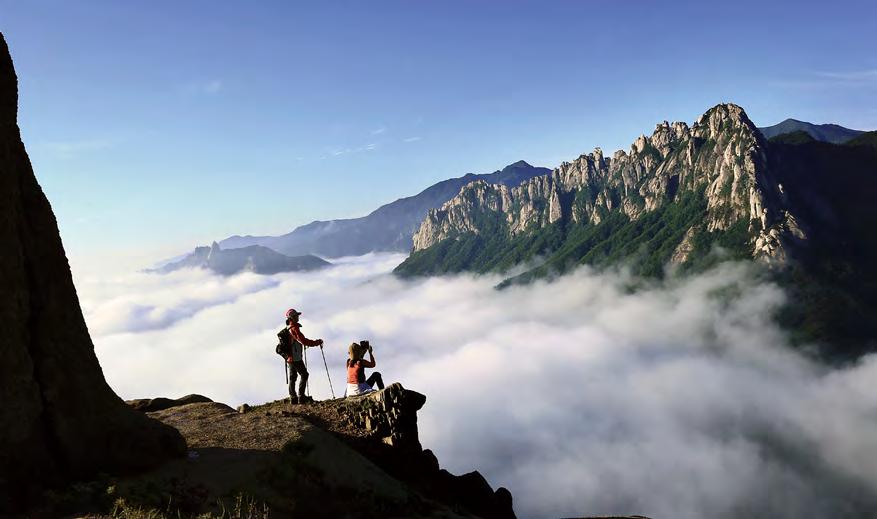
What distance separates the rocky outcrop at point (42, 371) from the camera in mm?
15930

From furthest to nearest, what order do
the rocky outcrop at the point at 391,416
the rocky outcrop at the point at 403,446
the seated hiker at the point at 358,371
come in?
the seated hiker at the point at 358,371, the rocky outcrop at the point at 391,416, the rocky outcrop at the point at 403,446

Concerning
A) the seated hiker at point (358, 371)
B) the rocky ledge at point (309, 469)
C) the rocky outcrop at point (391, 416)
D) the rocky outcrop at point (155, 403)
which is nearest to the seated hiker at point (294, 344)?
the rocky ledge at point (309, 469)

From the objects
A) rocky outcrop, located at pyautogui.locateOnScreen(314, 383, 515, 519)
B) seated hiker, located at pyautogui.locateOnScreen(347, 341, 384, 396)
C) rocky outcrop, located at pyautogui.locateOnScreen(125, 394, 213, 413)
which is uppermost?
seated hiker, located at pyautogui.locateOnScreen(347, 341, 384, 396)

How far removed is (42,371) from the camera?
56.5ft

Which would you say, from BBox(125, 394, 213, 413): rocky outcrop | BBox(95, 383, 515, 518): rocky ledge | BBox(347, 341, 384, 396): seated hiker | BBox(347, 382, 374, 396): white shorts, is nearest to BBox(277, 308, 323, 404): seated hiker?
BBox(95, 383, 515, 518): rocky ledge

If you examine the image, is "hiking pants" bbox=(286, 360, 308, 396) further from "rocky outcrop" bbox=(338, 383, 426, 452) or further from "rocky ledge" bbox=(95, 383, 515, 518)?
"rocky outcrop" bbox=(338, 383, 426, 452)

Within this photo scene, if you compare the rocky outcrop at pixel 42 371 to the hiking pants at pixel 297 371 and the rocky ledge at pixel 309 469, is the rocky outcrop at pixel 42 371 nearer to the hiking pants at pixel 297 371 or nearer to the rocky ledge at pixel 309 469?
the rocky ledge at pixel 309 469

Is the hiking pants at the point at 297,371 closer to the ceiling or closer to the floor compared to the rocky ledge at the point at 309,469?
closer to the ceiling

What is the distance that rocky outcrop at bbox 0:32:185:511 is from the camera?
15930 mm

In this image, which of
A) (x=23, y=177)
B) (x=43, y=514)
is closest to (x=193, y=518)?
(x=43, y=514)

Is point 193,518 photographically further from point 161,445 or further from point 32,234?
point 32,234

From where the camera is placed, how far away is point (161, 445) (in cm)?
1936

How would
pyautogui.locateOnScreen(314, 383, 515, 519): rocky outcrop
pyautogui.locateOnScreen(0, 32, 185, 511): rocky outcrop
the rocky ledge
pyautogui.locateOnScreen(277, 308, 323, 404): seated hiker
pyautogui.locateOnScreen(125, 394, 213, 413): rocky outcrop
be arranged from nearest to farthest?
pyautogui.locateOnScreen(0, 32, 185, 511): rocky outcrop, the rocky ledge, pyautogui.locateOnScreen(314, 383, 515, 519): rocky outcrop, pyautogui.locateOnScreen(277, 308, 323, 404): seated hiker, pyautogui.locateOnScreen(125, 394, 213, 413): rocky outcrop

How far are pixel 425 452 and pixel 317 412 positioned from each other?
6493 mm
